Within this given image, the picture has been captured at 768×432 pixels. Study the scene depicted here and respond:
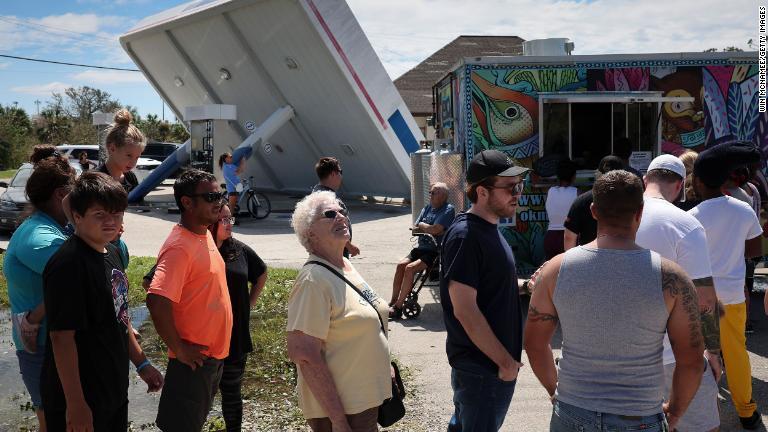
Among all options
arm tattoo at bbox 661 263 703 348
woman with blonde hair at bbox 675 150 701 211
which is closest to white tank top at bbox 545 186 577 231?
woman with blonde hair at bbox 675 150 701 211

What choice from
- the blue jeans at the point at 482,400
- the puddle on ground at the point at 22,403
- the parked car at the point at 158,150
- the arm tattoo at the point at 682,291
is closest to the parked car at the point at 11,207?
the puddle on ground at the point at 22,403

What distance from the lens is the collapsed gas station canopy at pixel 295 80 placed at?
58.0 ft

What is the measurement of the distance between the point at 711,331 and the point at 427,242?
508 centimetres

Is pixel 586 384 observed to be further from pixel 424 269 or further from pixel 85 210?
pixel 424 269

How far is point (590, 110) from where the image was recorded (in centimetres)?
939

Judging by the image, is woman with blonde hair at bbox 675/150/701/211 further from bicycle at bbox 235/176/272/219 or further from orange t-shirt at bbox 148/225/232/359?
bicycle at bbox 235/176/272/219

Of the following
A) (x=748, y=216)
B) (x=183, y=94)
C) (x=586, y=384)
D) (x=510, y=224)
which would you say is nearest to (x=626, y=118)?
(x=510, y=224)

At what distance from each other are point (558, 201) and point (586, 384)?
5.35 m

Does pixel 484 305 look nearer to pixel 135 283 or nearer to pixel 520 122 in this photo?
pixel 520 122

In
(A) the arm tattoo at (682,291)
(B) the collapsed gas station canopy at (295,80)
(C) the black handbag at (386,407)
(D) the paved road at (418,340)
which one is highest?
(B) the collapsed gas station canopy at (295,80)

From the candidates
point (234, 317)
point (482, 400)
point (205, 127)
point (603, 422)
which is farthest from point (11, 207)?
point (603, 422)

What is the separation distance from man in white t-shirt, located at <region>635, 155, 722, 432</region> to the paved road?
5.66 ft

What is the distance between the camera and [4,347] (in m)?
7.91

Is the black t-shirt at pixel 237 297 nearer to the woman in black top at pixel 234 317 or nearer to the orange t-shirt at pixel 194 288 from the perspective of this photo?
the woman in black top at pixel 234 317
